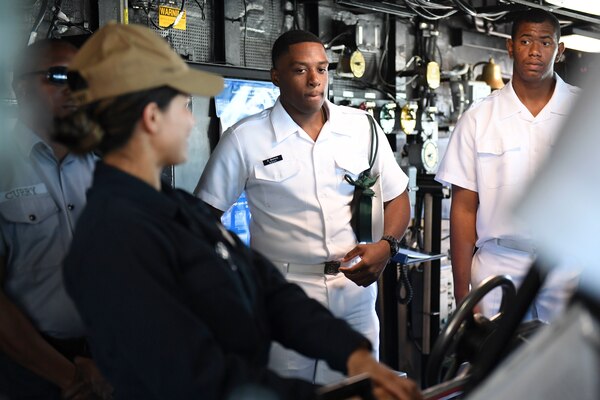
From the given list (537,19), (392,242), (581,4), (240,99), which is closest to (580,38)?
(581,4)

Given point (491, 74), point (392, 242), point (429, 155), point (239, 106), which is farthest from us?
point (491, 74)

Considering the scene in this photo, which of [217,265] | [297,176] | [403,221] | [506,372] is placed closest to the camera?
[506,372]

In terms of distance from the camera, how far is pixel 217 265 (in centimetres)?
163

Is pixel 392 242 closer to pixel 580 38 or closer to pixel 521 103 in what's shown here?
pixel 521 103

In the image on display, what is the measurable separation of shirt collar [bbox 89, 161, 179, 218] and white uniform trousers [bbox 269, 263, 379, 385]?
58.2 inches

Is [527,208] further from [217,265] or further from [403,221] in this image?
[403,221]

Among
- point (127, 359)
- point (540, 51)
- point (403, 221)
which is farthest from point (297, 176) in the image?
point (127, 359)

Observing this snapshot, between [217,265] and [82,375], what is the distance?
34.6 inches

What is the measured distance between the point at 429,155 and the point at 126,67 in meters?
4.92

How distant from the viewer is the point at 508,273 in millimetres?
3186

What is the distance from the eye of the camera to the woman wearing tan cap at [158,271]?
4.78 ft

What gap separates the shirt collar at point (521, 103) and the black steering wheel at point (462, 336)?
67.1 inches

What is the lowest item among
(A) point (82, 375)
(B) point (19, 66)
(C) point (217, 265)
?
(A) point (82, 375)

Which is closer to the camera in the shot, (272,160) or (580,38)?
(272,160)
